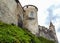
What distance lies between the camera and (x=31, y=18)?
107 feet

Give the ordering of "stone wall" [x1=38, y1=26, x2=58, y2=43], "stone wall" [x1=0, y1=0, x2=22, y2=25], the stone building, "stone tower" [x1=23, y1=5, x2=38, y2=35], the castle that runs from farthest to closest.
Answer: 1. the stone building
2. "stone wall" [x1=38, y1=26, x2=58, y2=43]
3. "stone tower" [x1=23, y1=5, x2=38, y2=35]
4. the castle
5. "stone wall" [x1=0, y1=0, x2=22, y2=25]

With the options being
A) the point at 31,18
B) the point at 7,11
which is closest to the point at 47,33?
the point at 31,18

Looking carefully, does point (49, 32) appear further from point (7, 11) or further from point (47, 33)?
point (7, 11)

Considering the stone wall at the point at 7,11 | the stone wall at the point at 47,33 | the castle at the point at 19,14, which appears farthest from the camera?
the stone wall at the point at 47,33

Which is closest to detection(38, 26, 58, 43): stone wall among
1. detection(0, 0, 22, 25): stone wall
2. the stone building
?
the stone building

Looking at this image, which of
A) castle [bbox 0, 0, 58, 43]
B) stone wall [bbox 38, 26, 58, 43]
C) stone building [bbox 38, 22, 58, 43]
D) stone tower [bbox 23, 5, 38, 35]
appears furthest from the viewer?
stone building [bbox 38, 22, 58, 43]

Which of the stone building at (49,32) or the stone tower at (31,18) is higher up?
the stone tower at (31,18)

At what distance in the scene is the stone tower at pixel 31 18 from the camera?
32.1 m

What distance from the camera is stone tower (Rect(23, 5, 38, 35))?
3206 cm

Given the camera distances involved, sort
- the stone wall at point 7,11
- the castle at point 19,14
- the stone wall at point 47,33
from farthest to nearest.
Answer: the stone wall at point 47,33 → the castle at point 19,14 → the stone wall at point 7,11

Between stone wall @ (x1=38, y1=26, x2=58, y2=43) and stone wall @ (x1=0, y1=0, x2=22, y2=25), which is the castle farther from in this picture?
stone wall @ (x1=38, y1=26, x2=58, y2=43)

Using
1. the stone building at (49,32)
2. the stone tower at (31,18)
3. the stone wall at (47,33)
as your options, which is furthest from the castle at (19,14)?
the stone building at (49,32)

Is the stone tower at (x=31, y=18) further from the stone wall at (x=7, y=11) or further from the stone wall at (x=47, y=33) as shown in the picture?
the stone wall at (x=47, y=33)

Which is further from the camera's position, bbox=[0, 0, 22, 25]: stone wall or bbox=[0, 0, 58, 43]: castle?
bbox=[0, 0, 58, 43]: castle
